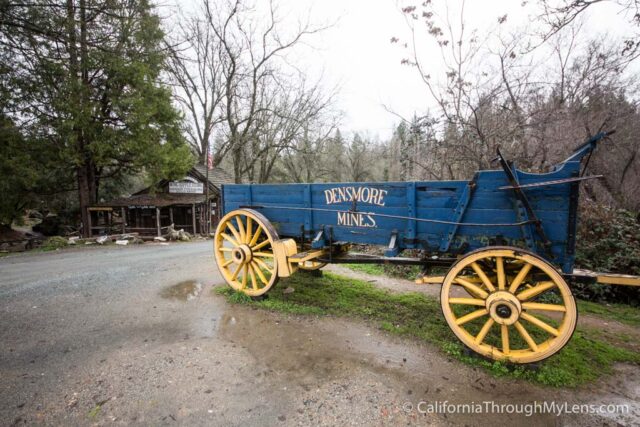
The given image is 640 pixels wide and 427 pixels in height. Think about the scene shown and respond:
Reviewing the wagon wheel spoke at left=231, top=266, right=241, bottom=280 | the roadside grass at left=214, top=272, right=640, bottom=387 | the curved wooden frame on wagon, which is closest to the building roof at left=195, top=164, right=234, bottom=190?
the wagon wheel spoke at left=231, top=266, right=241, bottom=280

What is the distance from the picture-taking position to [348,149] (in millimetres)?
36062

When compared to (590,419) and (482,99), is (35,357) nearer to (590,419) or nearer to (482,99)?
(590,419)

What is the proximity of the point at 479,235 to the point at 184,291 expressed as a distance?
508 centimetres

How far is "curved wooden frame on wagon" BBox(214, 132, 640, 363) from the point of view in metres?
2.78

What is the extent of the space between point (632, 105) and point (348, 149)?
28.2 metres

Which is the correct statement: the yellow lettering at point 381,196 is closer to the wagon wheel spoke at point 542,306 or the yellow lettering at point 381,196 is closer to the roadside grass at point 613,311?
the wagon wheel spoke at point 542,306

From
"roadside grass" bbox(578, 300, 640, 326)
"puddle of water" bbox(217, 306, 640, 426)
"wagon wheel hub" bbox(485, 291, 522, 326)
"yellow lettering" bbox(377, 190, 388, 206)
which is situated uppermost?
"yellow lettering" bbox(377, 190, 388, 206)

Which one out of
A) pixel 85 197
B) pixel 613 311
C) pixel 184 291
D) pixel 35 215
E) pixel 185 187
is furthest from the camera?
pixel 35 215

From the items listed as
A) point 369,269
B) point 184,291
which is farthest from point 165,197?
point 369,269

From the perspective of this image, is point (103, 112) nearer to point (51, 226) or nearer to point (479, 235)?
point (51, 226)

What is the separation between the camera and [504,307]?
9.28 feet

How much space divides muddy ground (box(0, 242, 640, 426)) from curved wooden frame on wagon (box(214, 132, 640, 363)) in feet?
1.79

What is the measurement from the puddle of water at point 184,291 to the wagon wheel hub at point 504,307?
4.57m

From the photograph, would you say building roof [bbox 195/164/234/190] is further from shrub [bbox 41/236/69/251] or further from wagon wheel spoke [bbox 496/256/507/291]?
wagon wheel spoke [bbox 496/256/507/291]
